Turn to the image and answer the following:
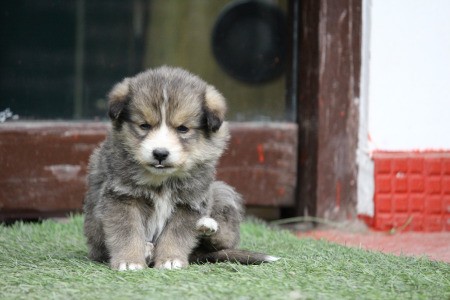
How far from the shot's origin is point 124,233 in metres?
3.97

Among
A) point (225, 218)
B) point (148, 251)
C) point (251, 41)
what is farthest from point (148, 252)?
point (251, 41)

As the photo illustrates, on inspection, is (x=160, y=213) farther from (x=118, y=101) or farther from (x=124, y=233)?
(x=118, y=101)

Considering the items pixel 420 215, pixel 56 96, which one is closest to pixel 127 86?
pixel 56 96

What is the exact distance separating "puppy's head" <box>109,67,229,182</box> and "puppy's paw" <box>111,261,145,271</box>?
1.48 ft

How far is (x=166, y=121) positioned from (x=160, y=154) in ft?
0.60

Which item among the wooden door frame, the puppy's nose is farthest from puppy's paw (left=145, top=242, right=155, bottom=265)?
the wooden door frame

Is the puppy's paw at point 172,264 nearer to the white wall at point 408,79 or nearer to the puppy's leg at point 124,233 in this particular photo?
the puppy's leg at point 124,233

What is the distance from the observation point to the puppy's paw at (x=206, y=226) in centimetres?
406

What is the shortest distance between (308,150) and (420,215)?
0.90m

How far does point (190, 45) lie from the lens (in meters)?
5.94

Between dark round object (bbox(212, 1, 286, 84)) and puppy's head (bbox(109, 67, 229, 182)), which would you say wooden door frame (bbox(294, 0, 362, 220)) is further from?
puppy's head (bbox(109, 67, 229, 182))

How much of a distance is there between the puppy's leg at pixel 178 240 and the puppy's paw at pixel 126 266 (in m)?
0.12

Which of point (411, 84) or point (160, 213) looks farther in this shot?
point (411, 84)

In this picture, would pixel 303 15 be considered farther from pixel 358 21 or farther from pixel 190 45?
pixel 190 45
